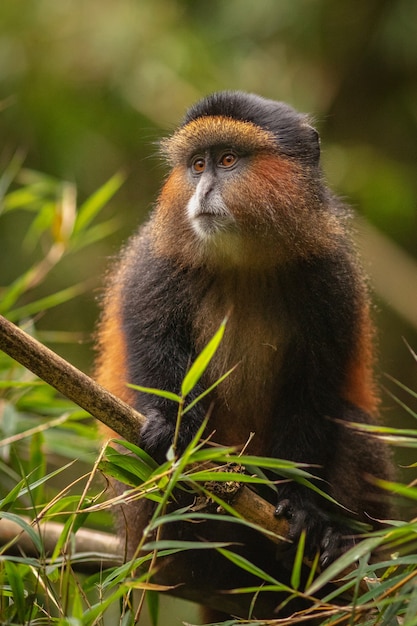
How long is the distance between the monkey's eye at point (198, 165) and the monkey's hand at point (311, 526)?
134 centimetres

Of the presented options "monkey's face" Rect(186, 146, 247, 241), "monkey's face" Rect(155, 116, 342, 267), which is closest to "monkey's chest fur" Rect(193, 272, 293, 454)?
"monkey's face" Rect(155, 116, 342, 267)

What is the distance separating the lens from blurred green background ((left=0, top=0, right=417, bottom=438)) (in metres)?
7.26

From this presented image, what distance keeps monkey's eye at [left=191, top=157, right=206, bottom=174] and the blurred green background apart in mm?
3055

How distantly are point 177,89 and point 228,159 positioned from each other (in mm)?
3317

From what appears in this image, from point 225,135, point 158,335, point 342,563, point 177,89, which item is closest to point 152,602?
point 158,335

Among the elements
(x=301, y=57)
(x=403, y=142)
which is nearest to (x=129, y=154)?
(x=301, y=57)

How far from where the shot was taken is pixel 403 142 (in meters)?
7.80

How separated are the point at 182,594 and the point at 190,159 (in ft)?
5.94

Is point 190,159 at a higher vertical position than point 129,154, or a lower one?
higher

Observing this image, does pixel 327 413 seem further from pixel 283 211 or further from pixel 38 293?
pixel 38 293

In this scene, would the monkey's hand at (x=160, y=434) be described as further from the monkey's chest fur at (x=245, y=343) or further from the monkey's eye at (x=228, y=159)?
the monkey's eye at (x=228, y=159)

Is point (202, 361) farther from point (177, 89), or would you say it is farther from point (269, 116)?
point (177, 89)

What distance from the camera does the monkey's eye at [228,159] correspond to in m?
4.07

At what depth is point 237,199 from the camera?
3.95 meters
